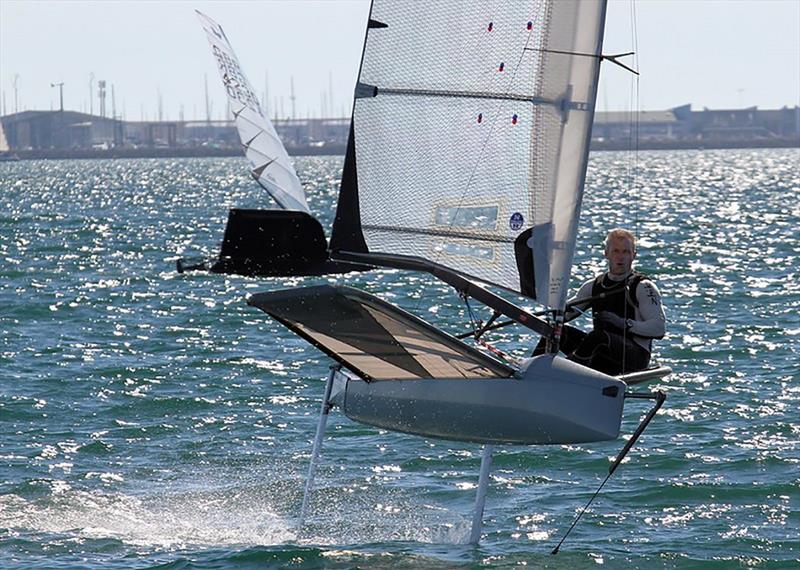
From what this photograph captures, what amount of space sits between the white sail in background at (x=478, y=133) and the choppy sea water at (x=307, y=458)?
1842 mm

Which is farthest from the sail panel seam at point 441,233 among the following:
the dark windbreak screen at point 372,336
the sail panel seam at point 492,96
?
the sail panel seam at point 492,96

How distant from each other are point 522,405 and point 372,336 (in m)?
1.24

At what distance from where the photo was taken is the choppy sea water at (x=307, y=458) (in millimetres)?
9953

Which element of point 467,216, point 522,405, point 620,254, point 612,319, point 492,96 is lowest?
point 522,405

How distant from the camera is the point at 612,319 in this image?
9828 millimetres

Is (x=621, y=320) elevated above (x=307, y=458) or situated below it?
above

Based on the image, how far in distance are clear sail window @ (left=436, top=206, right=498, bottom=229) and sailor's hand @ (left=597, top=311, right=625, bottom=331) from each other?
87 cm

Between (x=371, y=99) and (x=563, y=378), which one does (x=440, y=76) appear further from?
(x=563, y=378)

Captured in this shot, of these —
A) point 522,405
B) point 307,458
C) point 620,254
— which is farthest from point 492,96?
point 307,458

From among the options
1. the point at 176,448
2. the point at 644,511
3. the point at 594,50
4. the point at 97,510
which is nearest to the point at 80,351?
the point at 176,448

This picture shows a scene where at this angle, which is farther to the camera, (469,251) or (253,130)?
(253,130)

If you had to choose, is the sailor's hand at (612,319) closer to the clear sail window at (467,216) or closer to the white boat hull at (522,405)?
the white boat hull at (522,405)

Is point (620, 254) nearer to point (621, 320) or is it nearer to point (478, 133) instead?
point (621, 320)

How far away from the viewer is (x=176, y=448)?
12.9m
